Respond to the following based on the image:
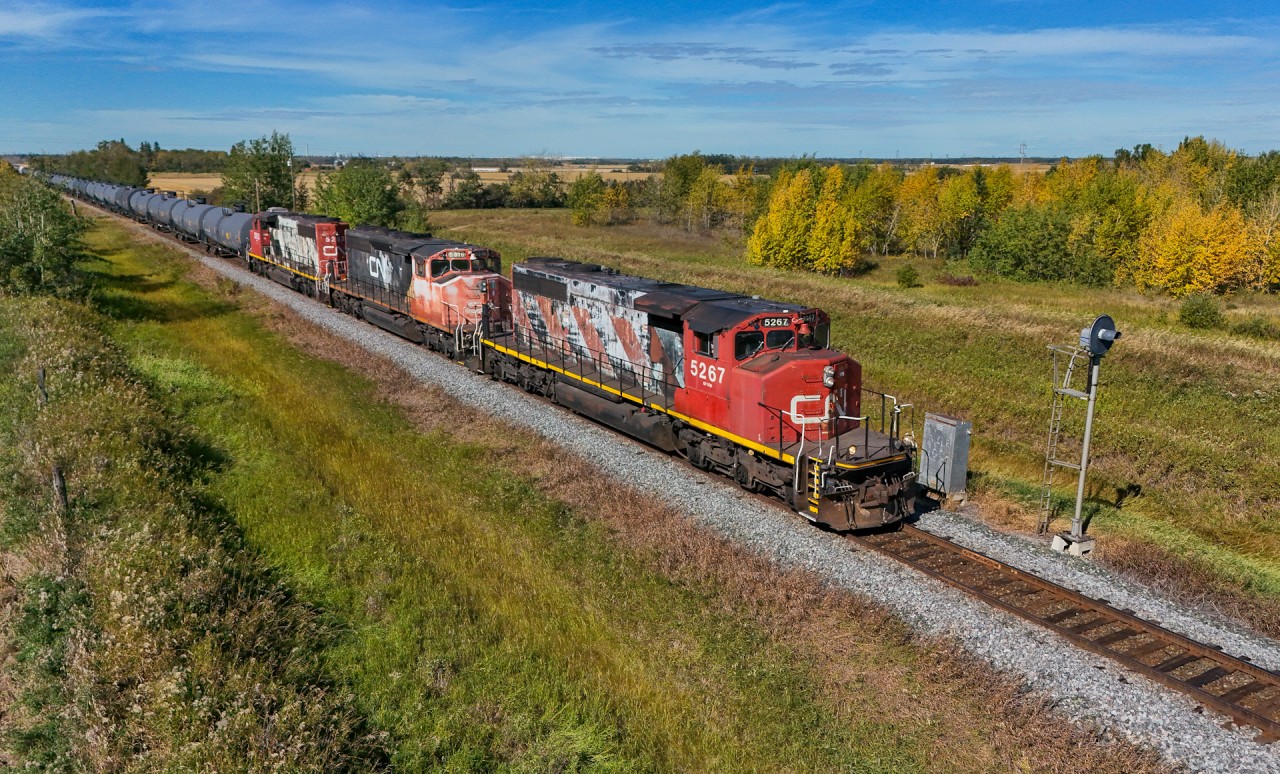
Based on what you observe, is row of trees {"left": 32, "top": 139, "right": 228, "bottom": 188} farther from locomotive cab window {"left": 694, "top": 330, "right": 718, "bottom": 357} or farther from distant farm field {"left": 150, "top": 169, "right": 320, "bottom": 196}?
locomotive cab window {"left": 694, "top": 330, "right": 718, "bottom": 357}

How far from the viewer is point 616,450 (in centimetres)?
1611

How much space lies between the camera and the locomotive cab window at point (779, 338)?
13007mm

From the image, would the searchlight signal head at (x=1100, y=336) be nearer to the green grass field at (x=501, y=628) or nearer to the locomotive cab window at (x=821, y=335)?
the locomotive cab window at (x=821, y=335)

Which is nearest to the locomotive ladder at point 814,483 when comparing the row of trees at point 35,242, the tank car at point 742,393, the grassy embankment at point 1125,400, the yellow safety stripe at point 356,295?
the tank car at point 742,393

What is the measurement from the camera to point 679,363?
14.5 meters

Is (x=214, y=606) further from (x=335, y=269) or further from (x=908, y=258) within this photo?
(x=908, y=258)

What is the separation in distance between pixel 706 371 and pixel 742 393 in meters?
1.07

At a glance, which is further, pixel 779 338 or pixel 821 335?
pixel 821 335

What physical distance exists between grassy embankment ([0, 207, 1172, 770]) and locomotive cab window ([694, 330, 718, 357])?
114 inches

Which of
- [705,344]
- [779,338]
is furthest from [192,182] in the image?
[779,338]

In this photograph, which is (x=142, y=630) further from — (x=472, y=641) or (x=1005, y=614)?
(x=1005, y=614)

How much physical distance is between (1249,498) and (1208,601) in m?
6.00

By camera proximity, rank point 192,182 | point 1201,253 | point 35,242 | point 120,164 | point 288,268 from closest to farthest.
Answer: point 35,242 → point 288,268 → point 1201,253 → point 120,164 → point 192,182

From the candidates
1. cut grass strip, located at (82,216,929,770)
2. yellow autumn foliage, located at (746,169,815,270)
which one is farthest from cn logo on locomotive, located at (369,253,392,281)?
yellow autumn foliage, located at (746,169,815,270)
